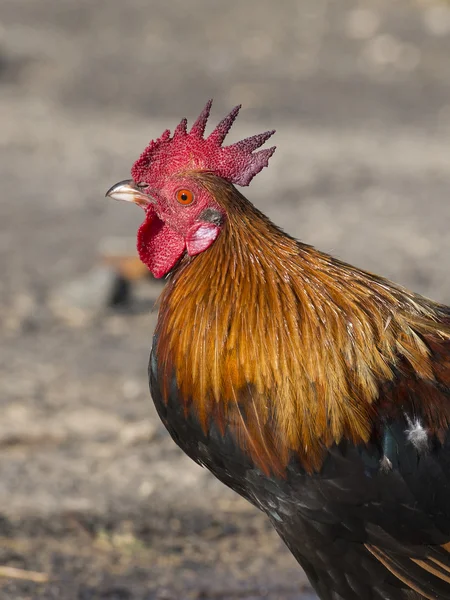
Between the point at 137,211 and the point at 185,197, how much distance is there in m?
5.82

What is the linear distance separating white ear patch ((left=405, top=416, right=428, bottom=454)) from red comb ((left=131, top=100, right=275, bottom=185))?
985mm

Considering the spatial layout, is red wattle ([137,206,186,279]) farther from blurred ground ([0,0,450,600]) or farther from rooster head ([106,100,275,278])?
blurred ground ([0,0,450,600])

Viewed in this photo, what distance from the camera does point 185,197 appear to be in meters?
3.42

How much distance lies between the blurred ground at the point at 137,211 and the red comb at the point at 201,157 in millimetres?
1917

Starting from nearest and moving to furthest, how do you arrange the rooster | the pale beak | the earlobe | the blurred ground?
the rooster → the earlobe → the pale beak → the blurred ground

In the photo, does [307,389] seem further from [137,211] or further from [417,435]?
[137,211]

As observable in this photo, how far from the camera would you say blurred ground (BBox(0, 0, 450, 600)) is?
4.73 m

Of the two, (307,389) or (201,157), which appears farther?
(201,157)

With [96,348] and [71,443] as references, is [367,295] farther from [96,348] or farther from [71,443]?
[96,348]

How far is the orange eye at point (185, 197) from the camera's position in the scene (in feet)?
11.2

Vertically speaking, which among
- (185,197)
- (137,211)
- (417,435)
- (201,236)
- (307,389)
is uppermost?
(137,211)

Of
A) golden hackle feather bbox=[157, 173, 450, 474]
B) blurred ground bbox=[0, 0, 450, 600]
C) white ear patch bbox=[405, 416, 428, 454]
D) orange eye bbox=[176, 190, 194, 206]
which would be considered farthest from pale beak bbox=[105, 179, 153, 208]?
blurred ground bbox=[0, 0, 450, 600]

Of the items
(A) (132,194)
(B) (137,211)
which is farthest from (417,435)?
(B) (137,211)

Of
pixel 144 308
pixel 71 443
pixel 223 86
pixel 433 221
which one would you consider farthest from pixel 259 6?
pixel 71 443
